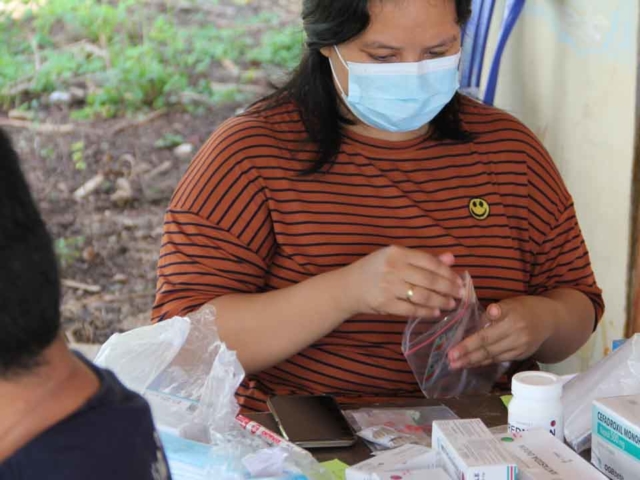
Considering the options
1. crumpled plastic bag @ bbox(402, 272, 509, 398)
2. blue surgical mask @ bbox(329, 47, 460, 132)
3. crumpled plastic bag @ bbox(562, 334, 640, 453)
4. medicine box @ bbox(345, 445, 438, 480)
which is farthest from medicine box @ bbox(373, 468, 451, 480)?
blue surgical mask @ bbox(329, 47, 460, 132)

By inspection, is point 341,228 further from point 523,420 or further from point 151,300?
point 151,300

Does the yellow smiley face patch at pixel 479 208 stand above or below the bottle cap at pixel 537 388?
below

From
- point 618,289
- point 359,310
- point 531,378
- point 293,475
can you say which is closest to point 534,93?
point 618,289

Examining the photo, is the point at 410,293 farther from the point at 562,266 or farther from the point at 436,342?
the point at 562,266

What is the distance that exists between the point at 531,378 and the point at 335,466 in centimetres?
26

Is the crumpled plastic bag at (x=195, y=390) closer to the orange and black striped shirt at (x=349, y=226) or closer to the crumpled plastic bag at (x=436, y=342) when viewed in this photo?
the orange and black striped shirt at (x=349, y=226)

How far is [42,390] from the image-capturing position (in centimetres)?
58

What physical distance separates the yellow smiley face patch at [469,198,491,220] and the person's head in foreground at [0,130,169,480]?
1132 mm

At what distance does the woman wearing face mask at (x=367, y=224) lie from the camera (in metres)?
1.48

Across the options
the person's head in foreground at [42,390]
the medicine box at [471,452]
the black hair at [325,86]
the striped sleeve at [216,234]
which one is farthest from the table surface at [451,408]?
the person's head in foreground at [42,390]

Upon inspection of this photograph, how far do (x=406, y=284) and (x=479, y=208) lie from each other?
1.06ft

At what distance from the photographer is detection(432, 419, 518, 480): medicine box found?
927 mm

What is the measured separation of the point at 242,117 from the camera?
5.45 feet

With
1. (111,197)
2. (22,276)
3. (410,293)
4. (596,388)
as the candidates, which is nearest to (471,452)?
(596,388)
